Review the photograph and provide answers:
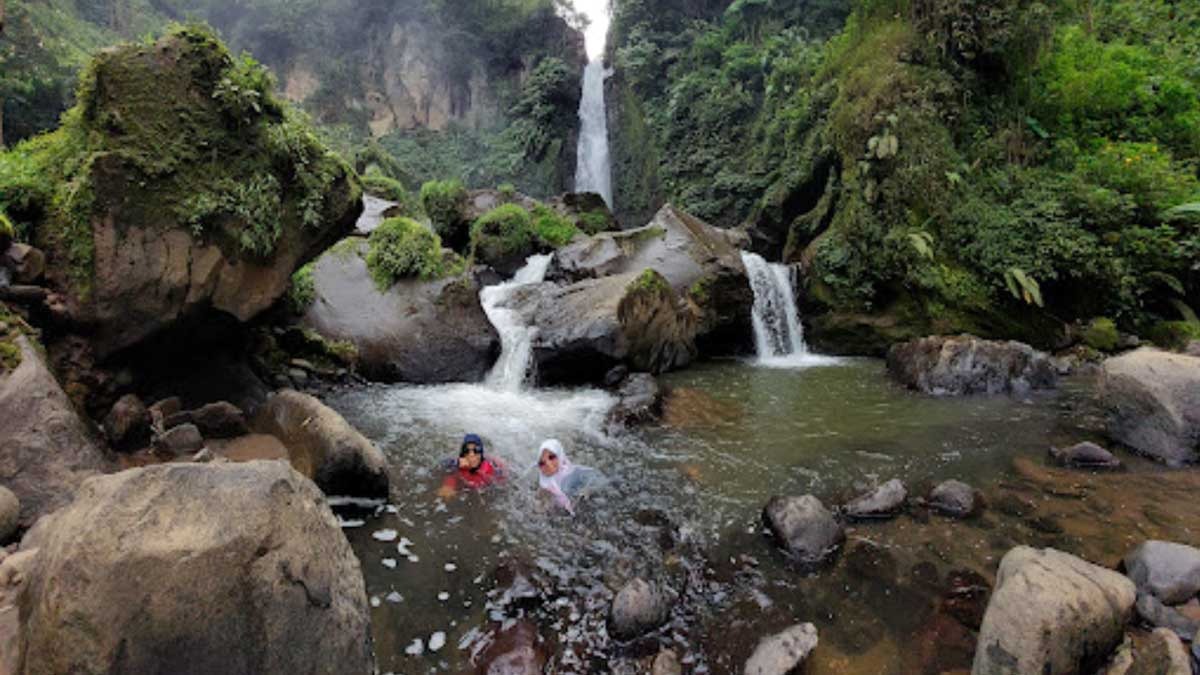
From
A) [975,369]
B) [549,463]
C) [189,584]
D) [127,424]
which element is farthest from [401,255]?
[975,369]

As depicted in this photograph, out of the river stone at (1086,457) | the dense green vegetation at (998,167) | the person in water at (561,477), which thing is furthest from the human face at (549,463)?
the dense green vegetation at (998,167)

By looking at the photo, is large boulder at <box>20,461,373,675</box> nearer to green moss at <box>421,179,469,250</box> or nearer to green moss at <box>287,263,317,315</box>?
green moss at <box>287,263,317,315</box>

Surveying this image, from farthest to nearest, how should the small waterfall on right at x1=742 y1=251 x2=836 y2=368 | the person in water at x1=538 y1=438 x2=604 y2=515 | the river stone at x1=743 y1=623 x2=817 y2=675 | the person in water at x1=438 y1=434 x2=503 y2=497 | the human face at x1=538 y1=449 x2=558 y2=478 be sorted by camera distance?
1. the small waterfall on right at x1=742 y1=251 x2=836 y2=368
2. the person in water at x1=438 y1=434 x2=503 y2=497
3. the human face at x1=538 y1=449 x2=558 y2=478
4. the person in water at x1=538 y1=438 x2=604 y2=515
5. the river stone at x1=743 y1=623 x2=817 y2=675

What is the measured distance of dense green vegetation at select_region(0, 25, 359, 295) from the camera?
609 cm

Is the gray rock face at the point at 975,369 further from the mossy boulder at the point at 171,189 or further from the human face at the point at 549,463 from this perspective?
the mossy boulder at the point at 171,189

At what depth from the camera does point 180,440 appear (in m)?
6.21

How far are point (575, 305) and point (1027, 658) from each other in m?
9.44

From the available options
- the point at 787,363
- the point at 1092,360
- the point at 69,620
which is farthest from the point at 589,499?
the point at 1092,360

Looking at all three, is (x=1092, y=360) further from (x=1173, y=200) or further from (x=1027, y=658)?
(x=1027, y=658)

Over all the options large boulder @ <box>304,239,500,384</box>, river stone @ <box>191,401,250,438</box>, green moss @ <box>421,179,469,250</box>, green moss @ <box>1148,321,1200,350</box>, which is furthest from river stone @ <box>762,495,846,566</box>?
green moss @ <box>421,179,469,250</box>

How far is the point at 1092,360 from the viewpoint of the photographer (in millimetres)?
12391

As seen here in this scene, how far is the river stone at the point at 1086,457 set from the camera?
701 centimetres

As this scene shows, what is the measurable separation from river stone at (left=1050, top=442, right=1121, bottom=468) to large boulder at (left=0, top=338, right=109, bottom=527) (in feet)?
32.7

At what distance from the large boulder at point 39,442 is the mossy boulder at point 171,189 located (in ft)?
3.57
